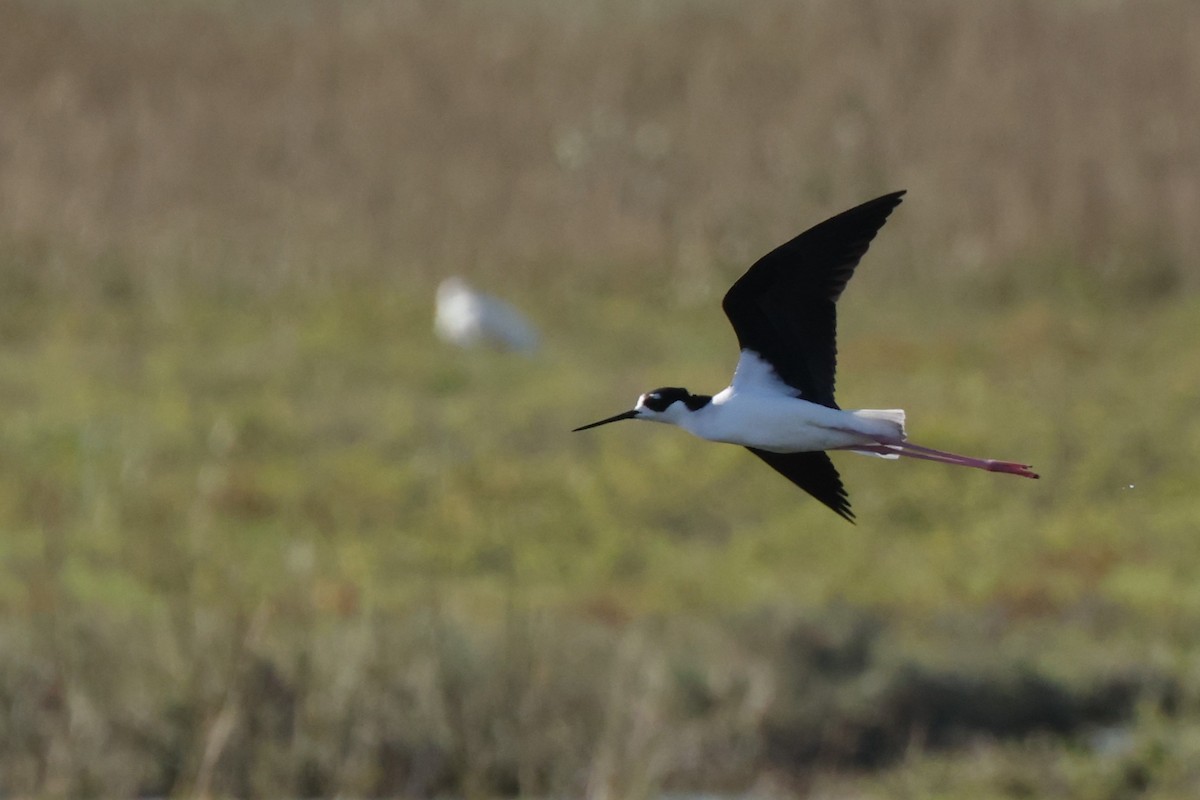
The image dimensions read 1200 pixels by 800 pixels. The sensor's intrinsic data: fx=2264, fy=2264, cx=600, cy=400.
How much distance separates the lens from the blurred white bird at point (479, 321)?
15.7 metres

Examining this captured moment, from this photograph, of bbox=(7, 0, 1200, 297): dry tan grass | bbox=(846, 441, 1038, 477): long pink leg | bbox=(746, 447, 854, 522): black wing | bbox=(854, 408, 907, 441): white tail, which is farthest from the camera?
bbox=(7, 0, 1200, 297): dry tan grass

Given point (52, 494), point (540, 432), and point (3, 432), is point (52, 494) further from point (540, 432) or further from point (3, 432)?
point (540, 432)

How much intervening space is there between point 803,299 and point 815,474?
12.0 inches

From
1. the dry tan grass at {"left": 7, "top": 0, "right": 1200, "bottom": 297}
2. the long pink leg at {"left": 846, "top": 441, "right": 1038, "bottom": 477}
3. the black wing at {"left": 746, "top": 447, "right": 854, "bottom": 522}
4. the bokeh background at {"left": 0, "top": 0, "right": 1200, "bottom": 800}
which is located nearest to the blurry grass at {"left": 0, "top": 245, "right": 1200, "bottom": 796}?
→ the bokeh background at {"left": 0, "top": 0, "right": 1200, "bottom": 800}

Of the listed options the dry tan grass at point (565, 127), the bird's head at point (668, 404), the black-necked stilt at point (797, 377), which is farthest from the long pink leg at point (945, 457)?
the dry tan grass at point (565, 127)

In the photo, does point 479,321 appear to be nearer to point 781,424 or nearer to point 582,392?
point 582,392

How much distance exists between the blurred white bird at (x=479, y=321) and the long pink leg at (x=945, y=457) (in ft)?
42.2

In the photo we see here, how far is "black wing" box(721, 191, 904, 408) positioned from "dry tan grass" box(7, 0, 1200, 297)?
39.5 ft

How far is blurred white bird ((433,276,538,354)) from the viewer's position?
1571 centimetres

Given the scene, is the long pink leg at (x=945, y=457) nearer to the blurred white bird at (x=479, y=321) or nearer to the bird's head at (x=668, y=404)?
the bird's head at (x=668, y=404)

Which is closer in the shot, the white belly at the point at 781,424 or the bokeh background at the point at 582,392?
the white belly at the point at 781,424

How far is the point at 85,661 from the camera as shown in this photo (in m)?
8.74

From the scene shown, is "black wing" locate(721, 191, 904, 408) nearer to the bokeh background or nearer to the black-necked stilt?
the black-necked stilt

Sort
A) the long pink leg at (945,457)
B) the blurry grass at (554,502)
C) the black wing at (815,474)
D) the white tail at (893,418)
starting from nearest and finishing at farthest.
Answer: the long pink leg at (945,457) → the white tail at (893,418) → the black wing at (815,474) → the blurry grass at (554,502)
